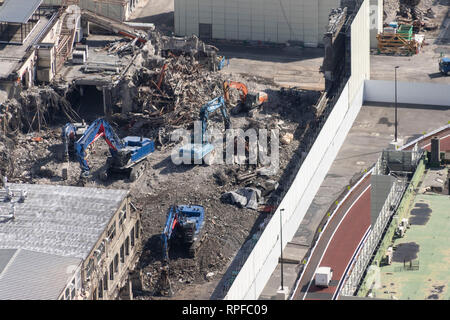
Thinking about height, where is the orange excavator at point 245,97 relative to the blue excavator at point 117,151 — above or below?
above

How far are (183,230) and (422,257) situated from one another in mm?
23293

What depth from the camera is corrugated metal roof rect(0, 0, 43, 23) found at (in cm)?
11725

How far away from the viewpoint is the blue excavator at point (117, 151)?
9706cm

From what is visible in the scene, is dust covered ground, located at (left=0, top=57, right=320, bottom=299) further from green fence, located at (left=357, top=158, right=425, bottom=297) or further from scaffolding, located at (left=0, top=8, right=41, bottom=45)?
green fence, located at (left=357, top=158, right=425, bottom=297)

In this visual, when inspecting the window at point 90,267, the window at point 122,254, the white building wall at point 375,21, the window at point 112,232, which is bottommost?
the window at point 122,254

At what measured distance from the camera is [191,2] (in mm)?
132625

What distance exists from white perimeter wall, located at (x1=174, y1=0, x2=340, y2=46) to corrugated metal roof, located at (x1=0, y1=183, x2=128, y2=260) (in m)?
50.4

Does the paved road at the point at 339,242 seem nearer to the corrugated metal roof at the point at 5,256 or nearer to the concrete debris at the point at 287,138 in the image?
the concrete debris at the point at 287,138

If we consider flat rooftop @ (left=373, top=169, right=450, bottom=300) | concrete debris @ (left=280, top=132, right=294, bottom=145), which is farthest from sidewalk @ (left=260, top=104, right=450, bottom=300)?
flat rooftop @ (left=373, top=169, right=450, bottom=300)

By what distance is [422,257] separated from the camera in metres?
70.1

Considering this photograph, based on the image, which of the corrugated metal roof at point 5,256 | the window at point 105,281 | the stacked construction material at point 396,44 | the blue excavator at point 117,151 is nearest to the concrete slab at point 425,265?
the window at point 105,281

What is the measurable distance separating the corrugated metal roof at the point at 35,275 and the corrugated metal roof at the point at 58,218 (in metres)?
1.28

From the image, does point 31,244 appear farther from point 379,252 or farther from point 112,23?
point 112,23

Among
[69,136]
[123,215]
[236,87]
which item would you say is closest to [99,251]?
[123,215]
